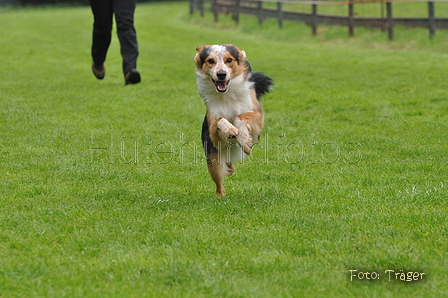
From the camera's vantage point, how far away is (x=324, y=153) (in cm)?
783

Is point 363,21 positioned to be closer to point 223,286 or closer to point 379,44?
point 379,44

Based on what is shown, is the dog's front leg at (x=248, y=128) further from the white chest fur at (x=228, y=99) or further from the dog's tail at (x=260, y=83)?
the dog's tail at (x=260, y=83)

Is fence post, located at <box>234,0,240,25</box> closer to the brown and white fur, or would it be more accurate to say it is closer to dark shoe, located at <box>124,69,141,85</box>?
dark shoe, located at <box>124,69,141,85</box>

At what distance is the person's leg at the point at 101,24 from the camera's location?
1113 centimetres

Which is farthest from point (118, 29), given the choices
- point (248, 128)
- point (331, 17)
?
point (331, 17)

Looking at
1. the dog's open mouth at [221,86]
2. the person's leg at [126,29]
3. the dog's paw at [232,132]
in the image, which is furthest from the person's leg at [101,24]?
the dog's paw at [232,132]

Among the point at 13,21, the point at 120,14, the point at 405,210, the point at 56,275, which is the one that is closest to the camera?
the point at 56,275

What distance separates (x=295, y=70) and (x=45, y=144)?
7844mm

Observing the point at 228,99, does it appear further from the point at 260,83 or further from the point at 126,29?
the point at 126,29

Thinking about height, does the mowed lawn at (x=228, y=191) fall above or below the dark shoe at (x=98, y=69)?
below

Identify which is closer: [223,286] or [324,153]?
[223,286]

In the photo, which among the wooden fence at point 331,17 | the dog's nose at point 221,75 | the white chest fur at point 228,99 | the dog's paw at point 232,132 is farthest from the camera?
the wooden fence at point 331,17

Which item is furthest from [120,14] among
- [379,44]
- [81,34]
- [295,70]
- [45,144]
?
[81,34]

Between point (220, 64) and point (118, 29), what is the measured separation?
6176 mm
